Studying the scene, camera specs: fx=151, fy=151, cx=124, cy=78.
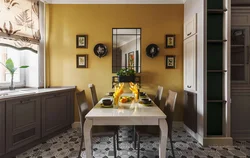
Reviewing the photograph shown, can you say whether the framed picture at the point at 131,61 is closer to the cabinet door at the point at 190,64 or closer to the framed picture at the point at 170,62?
the framed picture at the point at 170,62

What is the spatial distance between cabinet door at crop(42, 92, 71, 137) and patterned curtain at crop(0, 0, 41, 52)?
110 centimetres

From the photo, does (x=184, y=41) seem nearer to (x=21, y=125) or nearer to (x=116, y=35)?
(x=116, y=35)

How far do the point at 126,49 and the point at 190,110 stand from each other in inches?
71.2

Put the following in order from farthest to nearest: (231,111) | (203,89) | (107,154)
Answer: (231,111), (203,89), (107,154)

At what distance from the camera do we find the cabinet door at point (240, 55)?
261 centimetres

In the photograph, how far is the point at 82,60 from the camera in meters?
3.32

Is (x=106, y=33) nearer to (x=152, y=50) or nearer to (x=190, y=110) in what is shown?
(x=152, y=50)

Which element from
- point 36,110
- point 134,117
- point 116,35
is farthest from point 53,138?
point 116,35

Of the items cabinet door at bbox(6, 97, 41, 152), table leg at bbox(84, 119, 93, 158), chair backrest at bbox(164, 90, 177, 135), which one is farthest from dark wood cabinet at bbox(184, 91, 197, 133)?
cabinet door at bbox(6, 97, 41, 152)

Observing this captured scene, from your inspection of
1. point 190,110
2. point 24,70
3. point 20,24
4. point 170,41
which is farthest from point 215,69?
point 24,70

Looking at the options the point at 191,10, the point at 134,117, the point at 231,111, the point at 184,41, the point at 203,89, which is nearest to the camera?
the point at 134,117

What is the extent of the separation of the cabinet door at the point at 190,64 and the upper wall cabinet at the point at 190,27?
0.34 ft

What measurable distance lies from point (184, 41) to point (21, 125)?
3.32 m

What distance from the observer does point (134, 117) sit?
5.32 ft
